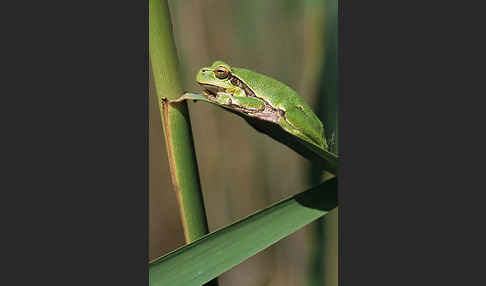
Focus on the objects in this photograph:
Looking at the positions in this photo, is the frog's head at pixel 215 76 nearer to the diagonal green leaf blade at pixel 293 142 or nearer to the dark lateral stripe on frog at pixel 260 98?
the dark lateral stripe on frog at pixel 260 98

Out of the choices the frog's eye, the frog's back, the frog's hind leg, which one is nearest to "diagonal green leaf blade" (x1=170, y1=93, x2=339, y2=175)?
the frog's hind leg

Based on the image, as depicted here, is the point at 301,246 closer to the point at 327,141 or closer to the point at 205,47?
the point at 327,141

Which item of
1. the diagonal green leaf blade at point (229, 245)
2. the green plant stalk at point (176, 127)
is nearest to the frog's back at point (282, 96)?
the diagonal green leaf blade at point (229, 245)

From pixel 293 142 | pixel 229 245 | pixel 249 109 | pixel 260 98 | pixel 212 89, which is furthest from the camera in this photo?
pixel 212 89

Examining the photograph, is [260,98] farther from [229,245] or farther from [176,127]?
[229,245]

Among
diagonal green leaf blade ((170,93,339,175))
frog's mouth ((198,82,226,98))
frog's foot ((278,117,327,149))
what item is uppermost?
frog's mouth ((198,82,226,98))

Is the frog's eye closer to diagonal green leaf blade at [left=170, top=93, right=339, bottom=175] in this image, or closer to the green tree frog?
the green tree frog

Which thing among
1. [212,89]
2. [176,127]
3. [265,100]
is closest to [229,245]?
[176,127]
